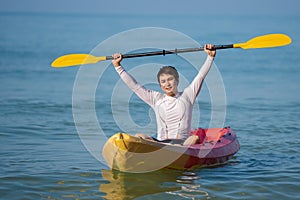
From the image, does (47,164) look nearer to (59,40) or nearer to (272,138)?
(272,138)

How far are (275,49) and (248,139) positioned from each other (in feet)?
49.1

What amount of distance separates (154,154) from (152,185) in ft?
1.35

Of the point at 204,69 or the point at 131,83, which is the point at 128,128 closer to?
the point at 131,83

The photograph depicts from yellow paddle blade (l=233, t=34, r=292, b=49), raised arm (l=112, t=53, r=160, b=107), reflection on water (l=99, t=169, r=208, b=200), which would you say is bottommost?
reflection on water (l=99, t=169, r=208, b=200)

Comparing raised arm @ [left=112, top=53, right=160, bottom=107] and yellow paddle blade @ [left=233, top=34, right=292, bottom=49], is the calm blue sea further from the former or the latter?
yellow paddle blade @ [left=233, top=34, right=292, bottom=49]

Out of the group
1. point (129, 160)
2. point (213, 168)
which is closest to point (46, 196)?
point (129, 160)

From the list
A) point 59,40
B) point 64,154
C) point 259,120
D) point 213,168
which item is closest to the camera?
point 213,168

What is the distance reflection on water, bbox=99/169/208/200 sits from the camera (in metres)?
6.77

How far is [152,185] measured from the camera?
708 cm

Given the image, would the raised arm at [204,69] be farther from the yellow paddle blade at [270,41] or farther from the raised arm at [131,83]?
the yellow paddle blade at [270,41]

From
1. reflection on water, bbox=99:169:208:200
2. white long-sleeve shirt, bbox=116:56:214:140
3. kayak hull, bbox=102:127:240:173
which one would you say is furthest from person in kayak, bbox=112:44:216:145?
reflection on water, bbox=99:169:208:200

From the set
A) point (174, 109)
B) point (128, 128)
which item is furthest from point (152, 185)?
point (128, 128)

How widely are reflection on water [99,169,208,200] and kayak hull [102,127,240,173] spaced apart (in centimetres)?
12

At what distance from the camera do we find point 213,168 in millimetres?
7730
